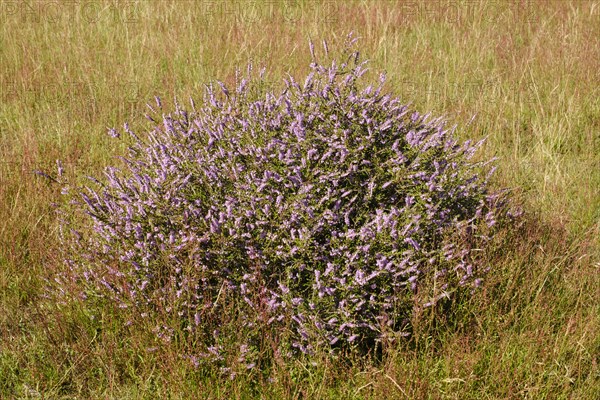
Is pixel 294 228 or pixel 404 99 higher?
pixel 294 228

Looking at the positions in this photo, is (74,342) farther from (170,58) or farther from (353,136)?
(170,58)

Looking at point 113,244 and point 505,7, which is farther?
point 505,7

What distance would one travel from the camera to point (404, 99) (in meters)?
4.94

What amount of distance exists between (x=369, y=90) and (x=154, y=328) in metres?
1.37

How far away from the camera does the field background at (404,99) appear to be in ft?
8.60

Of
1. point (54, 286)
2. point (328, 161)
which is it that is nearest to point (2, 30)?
point (54, 286)

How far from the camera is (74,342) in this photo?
293 cm

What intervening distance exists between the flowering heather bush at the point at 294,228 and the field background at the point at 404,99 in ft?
0.49

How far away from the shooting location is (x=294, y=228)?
2682 mm

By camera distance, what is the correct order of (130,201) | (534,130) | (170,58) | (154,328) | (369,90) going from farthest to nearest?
(170,58) < (534,130) < (369,90) < (130,201) < (154,328)

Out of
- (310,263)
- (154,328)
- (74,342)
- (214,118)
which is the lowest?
(74,342)

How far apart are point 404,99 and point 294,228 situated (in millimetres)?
2521

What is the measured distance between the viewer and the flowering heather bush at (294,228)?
2.63m

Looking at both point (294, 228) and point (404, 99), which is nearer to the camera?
point (294, 228)
